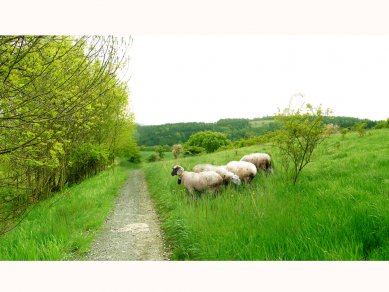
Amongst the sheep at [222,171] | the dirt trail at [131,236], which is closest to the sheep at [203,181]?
the sheep at [222,171]

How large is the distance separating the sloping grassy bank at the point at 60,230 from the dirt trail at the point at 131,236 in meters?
0.27

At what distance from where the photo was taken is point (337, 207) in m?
4.88

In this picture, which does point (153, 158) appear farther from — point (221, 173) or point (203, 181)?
point (221, 173)

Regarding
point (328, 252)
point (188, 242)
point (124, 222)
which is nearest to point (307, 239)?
point (328, 252)

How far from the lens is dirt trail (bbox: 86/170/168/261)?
5262mm

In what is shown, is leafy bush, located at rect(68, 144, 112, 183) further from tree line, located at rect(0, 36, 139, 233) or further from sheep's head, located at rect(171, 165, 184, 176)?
sheep's head, located at rect(171, 165, 184, 176)

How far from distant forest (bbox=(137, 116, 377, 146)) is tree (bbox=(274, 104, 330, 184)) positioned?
0.28 metres

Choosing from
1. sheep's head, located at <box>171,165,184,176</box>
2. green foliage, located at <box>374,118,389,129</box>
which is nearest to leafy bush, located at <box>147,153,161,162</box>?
sheep's head, located at <box>171,165,184,176</box>

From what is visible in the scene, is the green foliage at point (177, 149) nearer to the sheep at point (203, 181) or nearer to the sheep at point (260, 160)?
the sheep at point (203, 181)

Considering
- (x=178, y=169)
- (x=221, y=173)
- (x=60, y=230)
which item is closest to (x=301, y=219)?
(x=221, y=173)

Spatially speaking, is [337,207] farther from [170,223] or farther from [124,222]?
[124,222]

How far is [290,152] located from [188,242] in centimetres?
390

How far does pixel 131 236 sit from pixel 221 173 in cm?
382

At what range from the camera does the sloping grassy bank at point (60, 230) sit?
5.15 m
